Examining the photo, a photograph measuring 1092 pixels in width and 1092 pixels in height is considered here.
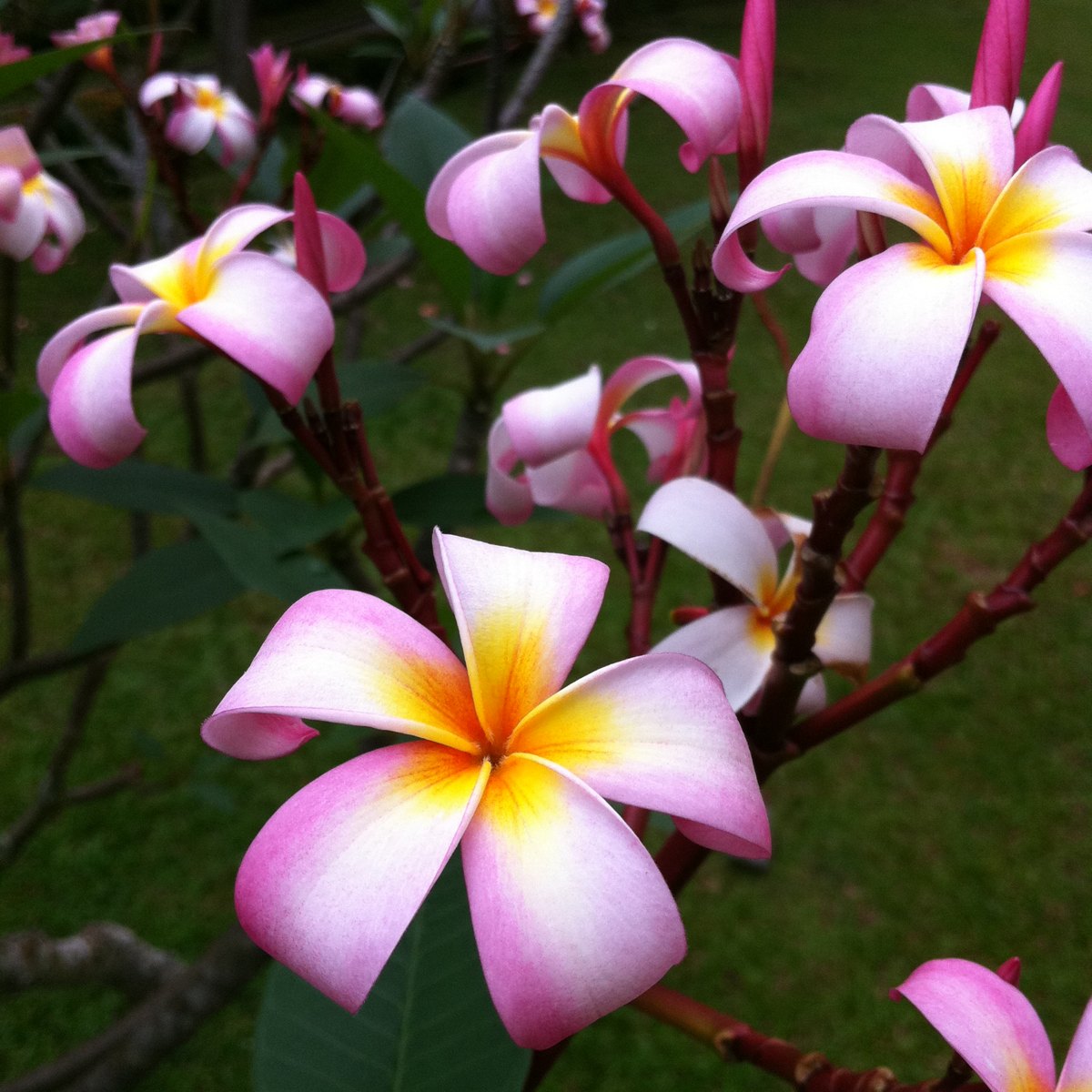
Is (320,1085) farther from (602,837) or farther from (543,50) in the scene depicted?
(543,50)

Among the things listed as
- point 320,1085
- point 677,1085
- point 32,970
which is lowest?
point 677,1085

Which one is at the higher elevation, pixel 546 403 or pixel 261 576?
pixel 546 403

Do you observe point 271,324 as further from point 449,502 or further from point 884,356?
point 449,502

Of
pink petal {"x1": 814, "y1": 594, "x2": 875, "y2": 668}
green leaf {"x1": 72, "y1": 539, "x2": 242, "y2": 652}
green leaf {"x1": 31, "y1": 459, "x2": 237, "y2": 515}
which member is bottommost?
green leaf {"x1": 72, "y1": 539, "x2": 242, "y2": 652}

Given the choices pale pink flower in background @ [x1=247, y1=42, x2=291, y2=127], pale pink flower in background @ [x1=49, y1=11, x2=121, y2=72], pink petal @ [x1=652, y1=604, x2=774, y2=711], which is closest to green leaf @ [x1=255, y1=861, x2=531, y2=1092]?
pink petal @ [x1=652, y1=604, x2=774, y2=711]

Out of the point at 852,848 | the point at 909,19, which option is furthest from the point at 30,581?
the point at 909,19

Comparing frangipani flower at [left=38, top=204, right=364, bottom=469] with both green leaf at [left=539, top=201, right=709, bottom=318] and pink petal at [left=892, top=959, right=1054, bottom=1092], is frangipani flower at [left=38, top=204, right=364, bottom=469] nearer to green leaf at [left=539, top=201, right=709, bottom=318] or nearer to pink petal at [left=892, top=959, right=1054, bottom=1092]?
pink petal at [left=892, top=959, right=1054, bottom=1092]
